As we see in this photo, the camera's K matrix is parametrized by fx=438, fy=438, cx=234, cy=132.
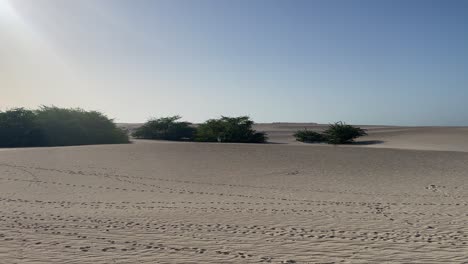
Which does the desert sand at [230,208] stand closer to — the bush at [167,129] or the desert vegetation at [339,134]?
the desert vegetation at [339,134]

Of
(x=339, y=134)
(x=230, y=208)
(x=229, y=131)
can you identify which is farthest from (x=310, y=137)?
(x=230, y=208)

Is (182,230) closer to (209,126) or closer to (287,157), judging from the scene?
(287,157)

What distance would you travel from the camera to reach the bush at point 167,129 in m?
41.0

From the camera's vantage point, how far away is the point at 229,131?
3728cm

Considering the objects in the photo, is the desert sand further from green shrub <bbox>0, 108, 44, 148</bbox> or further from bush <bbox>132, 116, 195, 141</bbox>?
bush <bbox>132, 116, 195, 141</bbox>

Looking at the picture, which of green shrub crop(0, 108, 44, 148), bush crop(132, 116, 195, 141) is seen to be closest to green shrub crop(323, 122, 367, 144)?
bush crop(132, 116, 195, 141)

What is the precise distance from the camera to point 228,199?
1191 centimetres

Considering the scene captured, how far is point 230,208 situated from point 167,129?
31.1 m

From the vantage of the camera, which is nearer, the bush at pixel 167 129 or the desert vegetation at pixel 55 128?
the desert vegetation at pixel 55 128

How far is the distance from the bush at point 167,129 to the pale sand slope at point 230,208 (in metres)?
19.2

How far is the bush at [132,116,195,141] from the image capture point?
41031 mm

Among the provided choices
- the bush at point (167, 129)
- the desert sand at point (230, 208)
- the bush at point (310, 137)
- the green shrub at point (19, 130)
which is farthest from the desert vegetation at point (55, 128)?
the bush at point (310, 137)

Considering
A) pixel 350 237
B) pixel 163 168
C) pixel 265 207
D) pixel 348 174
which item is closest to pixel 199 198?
pixel 265 207

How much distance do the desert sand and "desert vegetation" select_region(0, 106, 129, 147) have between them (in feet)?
34.7
